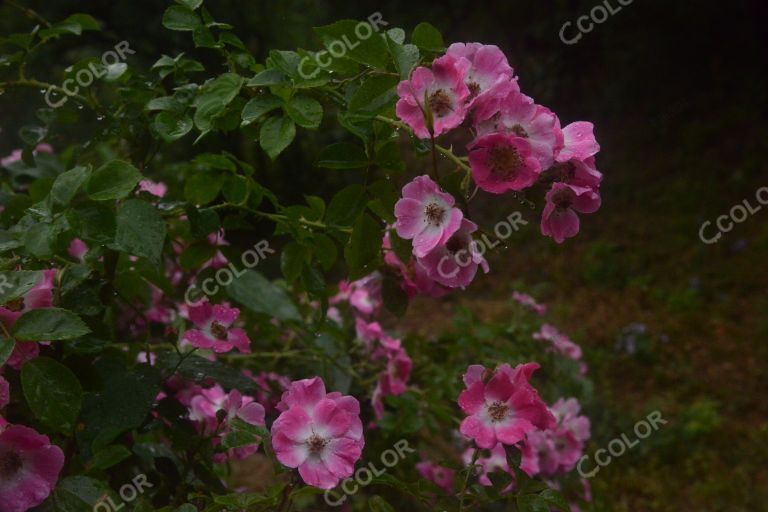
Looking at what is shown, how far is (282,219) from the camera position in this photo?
869 millimetres

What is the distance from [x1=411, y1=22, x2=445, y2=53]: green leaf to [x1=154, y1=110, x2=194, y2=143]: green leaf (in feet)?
0.83

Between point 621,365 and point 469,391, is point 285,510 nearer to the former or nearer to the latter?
point 469,391

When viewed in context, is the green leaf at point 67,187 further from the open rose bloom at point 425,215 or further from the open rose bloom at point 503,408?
the open rose bloom at point 503,408

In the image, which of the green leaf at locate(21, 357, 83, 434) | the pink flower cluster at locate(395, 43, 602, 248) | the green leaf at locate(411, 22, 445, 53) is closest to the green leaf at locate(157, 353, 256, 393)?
the green leaf at locate(21, 357, 83, 434)

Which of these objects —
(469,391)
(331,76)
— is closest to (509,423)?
(469,391)

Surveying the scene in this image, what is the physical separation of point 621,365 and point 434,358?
1.50 metres

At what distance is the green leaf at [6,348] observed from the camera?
598 millimetres

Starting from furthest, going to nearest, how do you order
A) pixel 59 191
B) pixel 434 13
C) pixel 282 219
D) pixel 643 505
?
pixel 434 13 < pixel 643 505 < pixel 282 219 < pixel 59 191

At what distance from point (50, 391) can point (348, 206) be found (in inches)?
12.6

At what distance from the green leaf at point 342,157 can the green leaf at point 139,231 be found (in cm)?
17

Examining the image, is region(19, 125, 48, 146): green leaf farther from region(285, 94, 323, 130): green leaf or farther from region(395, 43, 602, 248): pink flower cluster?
region(395, 43, 602, 248): pink flower cluster

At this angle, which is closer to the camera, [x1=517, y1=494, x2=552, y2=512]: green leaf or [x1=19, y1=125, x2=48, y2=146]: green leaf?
[x1=517, y1=494, x2=552, y2=512]: green leaf

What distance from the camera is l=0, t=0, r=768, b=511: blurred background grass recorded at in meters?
2.37

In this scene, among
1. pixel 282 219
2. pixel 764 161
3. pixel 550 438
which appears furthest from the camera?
pixel 764 161
